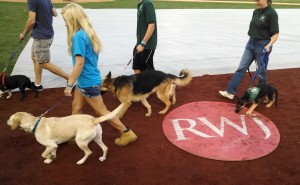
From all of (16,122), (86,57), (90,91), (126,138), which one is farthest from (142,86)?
(16,122)

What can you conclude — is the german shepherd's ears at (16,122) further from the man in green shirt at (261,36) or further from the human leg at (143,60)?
the man in green shirt at (261,36)

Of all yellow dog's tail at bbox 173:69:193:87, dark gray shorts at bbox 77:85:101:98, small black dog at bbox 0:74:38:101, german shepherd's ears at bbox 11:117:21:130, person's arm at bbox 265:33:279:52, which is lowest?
small black dog at bbox 0:74:38:101

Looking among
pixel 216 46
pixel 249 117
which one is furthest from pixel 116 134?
pixel 216 46

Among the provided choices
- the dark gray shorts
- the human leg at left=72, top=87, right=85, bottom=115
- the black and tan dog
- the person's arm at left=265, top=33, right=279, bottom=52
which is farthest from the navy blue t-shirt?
the person's arm at left=265, top=33, right=279, bottom=52

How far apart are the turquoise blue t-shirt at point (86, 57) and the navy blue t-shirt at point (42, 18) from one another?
276 centimetres

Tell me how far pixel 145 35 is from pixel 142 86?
41.0 inches

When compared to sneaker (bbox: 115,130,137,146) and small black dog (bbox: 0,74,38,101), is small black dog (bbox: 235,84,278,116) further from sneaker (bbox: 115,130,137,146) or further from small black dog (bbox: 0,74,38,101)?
small black dog (bbox: 0,74,38,101)

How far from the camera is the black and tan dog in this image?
5.33 m

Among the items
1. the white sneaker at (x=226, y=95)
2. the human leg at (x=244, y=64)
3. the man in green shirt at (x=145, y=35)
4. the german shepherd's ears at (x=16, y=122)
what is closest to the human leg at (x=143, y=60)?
the man in green shirt at (x=145, y=35)

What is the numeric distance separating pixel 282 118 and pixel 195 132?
197 centimetres

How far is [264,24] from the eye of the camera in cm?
594

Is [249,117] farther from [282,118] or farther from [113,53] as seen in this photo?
[113,53]

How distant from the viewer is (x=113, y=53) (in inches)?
404

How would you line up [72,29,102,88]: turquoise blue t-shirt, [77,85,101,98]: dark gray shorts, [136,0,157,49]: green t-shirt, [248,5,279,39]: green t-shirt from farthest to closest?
1. [248,5,279,39]: green t-shirt
2. [136,0,157,49]: green t-shirt
3. [77,85,101,98]: dark gray shorts
4. [72,29,102,88]: turquoise blue t-shirt
